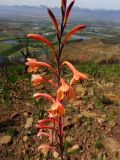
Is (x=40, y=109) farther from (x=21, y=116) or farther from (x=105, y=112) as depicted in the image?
(x=105, y=112)

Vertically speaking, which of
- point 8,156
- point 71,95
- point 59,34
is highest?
point 59,34

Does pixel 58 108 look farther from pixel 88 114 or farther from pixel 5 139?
pixel 88 114

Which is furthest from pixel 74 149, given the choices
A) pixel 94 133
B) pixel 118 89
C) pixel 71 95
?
pixel 118 89

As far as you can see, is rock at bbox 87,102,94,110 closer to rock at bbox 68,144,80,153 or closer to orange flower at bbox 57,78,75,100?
rock at bbox 68,144,80,153

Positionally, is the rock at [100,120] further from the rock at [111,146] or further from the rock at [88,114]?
the rock at [111,146]

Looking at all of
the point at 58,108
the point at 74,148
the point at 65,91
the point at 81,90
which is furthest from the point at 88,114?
the point at 65,91

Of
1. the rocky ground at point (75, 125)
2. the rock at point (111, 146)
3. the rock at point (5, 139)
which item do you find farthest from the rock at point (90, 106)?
the rock at point (5, 139)

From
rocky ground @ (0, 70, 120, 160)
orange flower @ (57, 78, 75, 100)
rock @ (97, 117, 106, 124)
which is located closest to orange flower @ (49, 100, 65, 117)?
orange flower @ (57, 78, 75, 100)

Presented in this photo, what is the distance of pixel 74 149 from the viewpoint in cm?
745

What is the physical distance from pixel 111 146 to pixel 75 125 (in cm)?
135

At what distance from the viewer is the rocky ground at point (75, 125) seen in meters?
7.40

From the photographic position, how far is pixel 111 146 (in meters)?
7.42

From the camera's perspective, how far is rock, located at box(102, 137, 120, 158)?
7.29m

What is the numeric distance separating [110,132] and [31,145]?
2.05 meters
